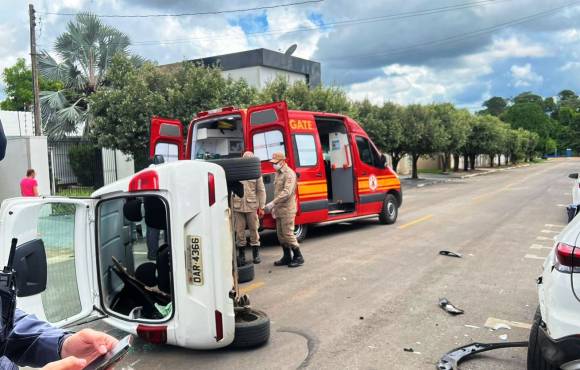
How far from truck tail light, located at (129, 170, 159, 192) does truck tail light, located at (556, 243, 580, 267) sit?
3.04 meters

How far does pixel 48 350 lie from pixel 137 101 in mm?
13555

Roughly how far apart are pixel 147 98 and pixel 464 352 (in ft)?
40.2

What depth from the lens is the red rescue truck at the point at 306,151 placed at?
352 inches

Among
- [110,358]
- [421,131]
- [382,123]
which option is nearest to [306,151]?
[110,358]

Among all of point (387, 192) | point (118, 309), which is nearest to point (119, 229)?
point (118, 309)

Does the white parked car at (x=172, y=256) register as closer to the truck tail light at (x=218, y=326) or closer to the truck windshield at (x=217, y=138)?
the truck tail light at (x=218, y=326)

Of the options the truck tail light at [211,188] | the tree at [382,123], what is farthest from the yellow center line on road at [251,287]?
the tree at [382,123]

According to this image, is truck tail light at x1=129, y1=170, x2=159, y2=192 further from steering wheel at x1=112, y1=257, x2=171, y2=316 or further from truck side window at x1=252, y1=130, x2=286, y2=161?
truck side window at x1=252, y1=130, x2=286, y2=161

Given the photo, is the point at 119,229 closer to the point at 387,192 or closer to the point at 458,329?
the point at 458,329

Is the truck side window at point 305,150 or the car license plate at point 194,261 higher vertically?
the truck side window at point 305,150

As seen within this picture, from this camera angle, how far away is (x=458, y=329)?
4859 millimetres

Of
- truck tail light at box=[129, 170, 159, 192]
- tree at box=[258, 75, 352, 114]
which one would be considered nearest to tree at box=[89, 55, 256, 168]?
tree at box=[258, 75, 352, 114]

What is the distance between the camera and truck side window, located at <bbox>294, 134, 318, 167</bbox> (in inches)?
364

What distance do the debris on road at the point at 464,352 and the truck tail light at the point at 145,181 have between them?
110 inches
